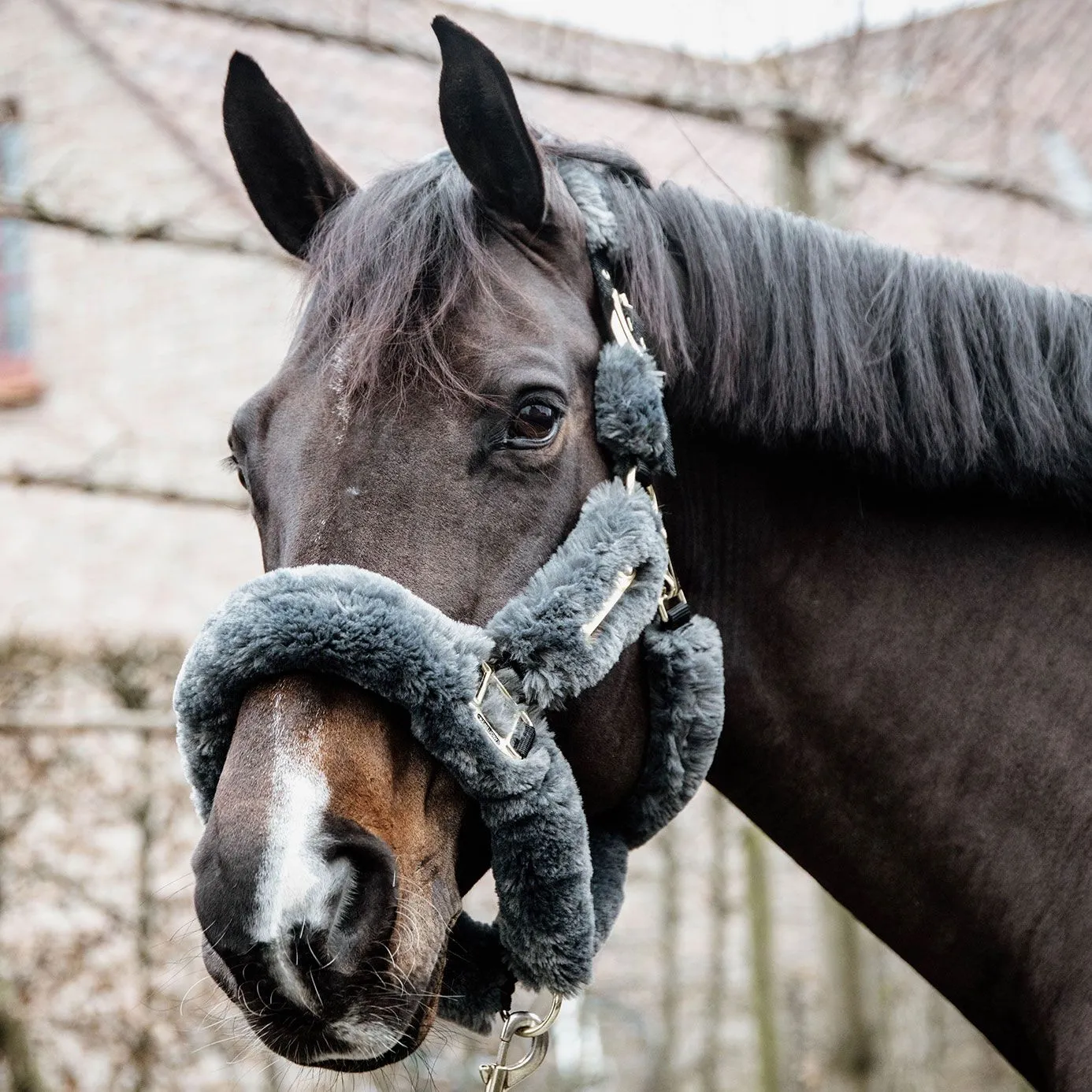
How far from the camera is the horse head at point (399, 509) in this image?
166 cm

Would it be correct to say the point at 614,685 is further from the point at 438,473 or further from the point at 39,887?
the point at 39,887

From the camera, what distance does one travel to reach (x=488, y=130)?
6.79ft

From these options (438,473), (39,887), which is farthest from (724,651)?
(39,887)

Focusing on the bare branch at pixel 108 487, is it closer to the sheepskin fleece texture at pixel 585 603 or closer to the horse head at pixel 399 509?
the horse head at pixel 399 509

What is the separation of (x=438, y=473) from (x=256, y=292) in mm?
10627

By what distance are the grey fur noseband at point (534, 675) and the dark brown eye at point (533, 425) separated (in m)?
0.12

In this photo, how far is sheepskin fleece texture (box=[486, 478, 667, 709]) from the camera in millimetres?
1874

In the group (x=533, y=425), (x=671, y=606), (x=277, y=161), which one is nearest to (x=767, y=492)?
(x=671, y=606)

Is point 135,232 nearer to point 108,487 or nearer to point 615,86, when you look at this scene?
point 108,487

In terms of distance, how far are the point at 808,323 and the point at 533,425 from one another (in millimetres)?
624

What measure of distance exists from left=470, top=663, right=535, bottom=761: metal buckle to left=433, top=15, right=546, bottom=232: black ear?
2.83 ft

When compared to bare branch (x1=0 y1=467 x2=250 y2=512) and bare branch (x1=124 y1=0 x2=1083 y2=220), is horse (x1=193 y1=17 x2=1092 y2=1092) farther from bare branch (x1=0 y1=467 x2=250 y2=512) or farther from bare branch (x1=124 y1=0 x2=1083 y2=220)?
bare branch (x1=0 y1=467 x2=250 y2=512)

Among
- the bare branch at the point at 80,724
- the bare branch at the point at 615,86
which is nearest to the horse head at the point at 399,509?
the bare branch at the point at 615,86

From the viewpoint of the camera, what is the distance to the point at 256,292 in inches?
467
